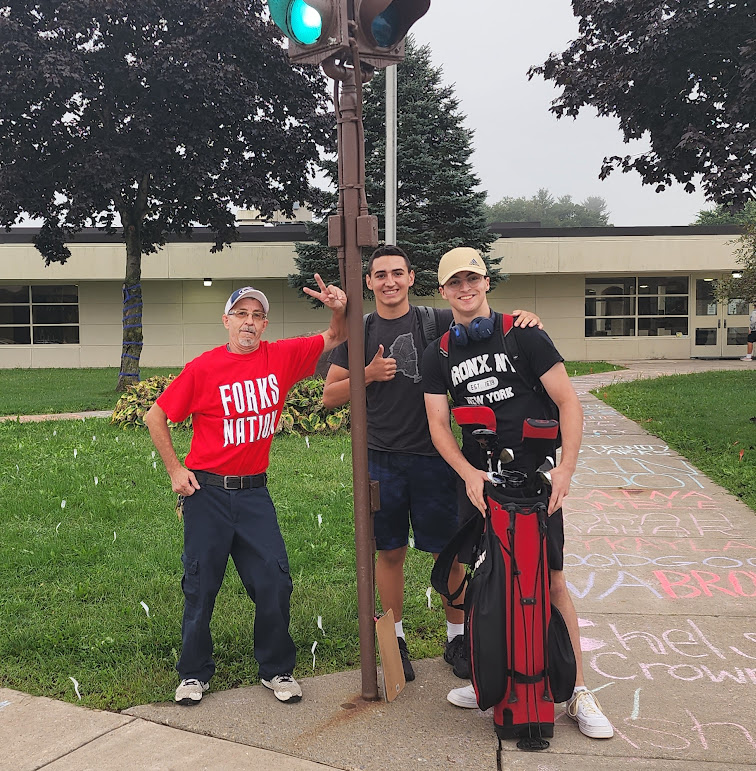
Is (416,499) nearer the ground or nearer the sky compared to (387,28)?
nearer the ground

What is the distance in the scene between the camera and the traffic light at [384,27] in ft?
10.8

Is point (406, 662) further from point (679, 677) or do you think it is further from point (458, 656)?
point (679, 677)

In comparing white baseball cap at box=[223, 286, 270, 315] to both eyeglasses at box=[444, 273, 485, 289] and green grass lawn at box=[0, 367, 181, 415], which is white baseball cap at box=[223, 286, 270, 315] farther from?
green grass lawn at box=[0, 367, 181, 415]

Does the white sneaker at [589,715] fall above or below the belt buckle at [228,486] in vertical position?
below

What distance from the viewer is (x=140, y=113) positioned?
15531mm

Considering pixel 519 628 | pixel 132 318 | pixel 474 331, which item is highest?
A: pixel 132 318

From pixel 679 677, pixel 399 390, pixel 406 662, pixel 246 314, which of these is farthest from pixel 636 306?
pixel 246 314

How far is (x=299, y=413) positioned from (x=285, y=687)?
298 inches

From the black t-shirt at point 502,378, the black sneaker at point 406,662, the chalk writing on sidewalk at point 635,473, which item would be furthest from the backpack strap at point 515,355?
the chalk writing on sidewalk at point 635,473

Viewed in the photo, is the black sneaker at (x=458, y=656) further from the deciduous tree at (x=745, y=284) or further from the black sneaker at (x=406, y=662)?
the deciduous tree at (x=745, y=284)

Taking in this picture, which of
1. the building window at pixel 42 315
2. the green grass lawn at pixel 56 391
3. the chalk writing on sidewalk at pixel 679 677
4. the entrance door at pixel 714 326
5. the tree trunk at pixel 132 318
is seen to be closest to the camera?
the chalk writing on sidewalk at pixel 679 677

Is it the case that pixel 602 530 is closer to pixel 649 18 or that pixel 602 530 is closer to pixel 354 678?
pixel 354 678

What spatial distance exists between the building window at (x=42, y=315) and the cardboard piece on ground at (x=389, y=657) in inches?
1067

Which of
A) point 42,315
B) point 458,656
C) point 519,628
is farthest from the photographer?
point 42,315
